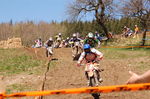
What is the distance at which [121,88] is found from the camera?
4.07m

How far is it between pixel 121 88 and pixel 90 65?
6.16m

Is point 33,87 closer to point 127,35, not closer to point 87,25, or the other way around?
point 127,35

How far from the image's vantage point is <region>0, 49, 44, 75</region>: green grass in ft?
62.4

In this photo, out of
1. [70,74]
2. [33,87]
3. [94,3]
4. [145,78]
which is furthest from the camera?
[94,3]

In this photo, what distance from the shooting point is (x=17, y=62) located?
23188 millimetres

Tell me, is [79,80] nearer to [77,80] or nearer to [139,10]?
[77,80]

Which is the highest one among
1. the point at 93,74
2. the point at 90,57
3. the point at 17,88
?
the point at 90,57

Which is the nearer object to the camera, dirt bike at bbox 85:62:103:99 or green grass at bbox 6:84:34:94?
dirt bike at bbox 85:62:103:99

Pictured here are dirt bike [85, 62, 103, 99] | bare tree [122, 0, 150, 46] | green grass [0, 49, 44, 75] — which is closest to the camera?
dirt bike [85, 62, 103, 99]

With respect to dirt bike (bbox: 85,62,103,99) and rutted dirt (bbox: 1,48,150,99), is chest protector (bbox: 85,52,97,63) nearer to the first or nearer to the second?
dirt bike (bbox: 85,62,103,99)

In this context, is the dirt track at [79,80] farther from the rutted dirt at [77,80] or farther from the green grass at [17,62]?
the green grass at [17,62]

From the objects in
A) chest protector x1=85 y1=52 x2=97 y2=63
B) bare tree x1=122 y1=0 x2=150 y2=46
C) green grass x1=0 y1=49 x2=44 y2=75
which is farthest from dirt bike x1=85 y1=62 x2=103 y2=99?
bare tree x1=122 y1=0 x2=150 y2=46

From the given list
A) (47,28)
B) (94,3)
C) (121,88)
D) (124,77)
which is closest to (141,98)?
(124,77)

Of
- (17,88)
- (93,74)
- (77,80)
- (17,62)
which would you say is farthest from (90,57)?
(17,62)
